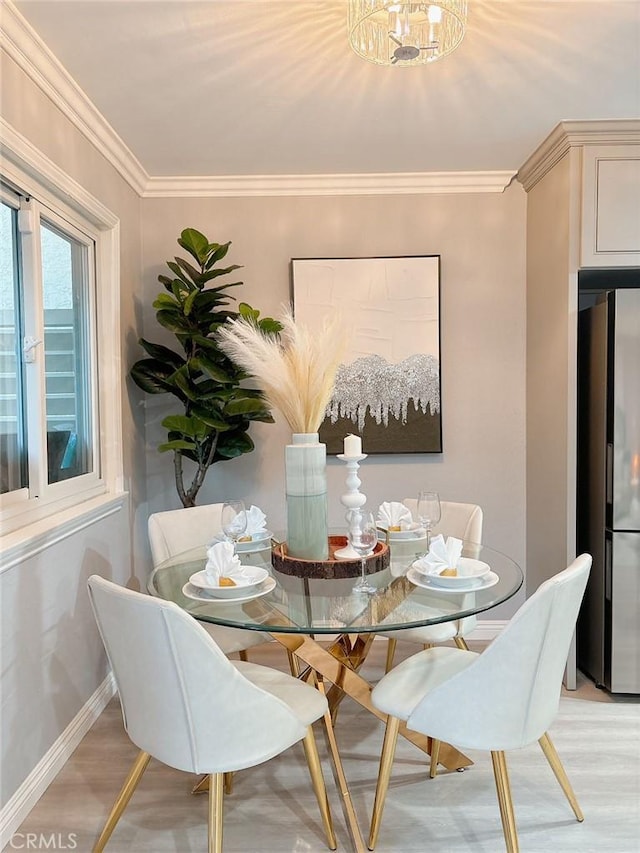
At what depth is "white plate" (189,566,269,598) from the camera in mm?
1758

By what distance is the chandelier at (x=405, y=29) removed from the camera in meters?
1.59

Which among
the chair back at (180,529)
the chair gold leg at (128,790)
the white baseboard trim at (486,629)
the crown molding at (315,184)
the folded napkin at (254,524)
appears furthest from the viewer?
the white baseboard trim at (486,629)

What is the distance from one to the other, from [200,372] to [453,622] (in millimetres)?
1617

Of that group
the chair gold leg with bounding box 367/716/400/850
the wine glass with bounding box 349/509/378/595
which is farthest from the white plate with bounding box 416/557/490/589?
the chair gold leg with bounding box 367/716/400/850

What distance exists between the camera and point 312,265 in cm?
325

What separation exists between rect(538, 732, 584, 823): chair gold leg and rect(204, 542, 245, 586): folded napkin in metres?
1.05

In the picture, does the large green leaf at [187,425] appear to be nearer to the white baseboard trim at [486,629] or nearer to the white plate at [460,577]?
the white plate at [460,577]

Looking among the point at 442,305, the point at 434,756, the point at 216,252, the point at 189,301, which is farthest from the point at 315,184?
the point at 434,756

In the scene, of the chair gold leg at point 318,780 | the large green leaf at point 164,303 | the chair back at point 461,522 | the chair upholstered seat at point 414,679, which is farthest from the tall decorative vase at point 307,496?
the large green leaf at point 164,303

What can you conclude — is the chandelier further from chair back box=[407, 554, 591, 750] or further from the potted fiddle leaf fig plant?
chair back box=[407, 554, 591, 750]

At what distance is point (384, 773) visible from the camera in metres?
1.76

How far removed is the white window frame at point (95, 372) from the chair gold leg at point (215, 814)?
89 centimetres

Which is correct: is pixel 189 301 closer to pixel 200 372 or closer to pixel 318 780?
pixel 200 372

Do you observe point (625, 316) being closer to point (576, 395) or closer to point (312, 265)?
point (576, 395)
